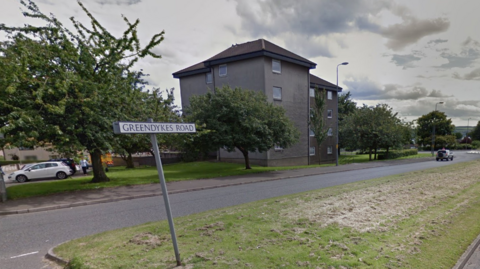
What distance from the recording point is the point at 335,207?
22.3 ft

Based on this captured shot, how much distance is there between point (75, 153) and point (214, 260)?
967 cm

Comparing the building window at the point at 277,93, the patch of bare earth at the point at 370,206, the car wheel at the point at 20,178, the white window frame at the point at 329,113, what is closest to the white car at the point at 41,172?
the car wheel at the point at 20,178

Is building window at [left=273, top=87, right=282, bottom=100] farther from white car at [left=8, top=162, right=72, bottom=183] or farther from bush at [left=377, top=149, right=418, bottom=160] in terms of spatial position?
bush at [left=377, top=149, right=418, bottom=160]

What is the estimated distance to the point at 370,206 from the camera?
6828 mm

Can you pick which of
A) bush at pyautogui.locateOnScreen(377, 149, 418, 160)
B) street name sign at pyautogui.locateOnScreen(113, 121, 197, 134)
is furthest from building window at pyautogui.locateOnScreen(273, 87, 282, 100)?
street name sign at pyautogui.locateOnScreen(113, 121, 197, 134)

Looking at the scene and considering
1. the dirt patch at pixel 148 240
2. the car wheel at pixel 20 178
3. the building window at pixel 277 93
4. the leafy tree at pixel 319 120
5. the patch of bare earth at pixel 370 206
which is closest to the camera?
the dirt patch at pixel 148 240

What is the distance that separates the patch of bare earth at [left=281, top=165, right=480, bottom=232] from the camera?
18.3 ft

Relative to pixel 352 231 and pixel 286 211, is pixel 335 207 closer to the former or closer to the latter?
pixel 286 211

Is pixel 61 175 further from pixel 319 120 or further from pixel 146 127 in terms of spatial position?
pixel 319 120

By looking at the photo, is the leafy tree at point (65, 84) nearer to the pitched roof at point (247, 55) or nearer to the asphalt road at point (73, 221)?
the asphalt road at point (73, 221)

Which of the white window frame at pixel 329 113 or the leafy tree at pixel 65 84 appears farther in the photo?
the white window frame at pixel 329 113

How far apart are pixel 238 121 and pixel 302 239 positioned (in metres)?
14.5

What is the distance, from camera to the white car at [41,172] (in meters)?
18.4

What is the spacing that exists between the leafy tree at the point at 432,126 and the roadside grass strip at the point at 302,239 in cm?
7997
